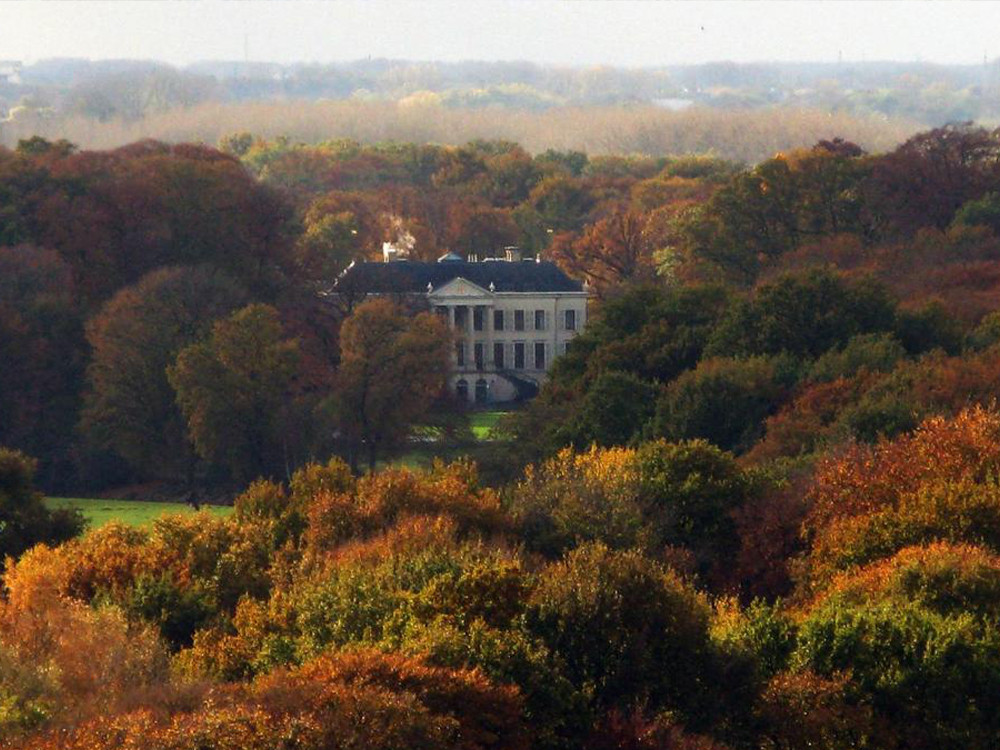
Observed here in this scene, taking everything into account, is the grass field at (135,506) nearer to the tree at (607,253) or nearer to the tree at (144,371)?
the tree at (144,371)

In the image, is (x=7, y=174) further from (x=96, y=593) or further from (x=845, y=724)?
(x=845, y=724)

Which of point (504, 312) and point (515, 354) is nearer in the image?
point (504, 312)

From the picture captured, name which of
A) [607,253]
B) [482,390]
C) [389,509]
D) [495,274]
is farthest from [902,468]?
[607,253]

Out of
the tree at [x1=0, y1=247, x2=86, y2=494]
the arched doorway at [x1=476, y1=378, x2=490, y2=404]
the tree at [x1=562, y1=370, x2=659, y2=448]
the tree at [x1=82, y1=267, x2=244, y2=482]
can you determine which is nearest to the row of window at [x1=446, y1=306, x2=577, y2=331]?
the arched doorway at [x1=476, y1=378, x2=490, y2=404]

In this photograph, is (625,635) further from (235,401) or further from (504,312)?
(504,312)

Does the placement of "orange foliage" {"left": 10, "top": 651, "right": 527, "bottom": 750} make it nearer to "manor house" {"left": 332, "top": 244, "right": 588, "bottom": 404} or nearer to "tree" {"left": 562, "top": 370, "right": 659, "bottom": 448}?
"tree" {"left": 562, "top": 370, "right": 659, "bottom": 448}

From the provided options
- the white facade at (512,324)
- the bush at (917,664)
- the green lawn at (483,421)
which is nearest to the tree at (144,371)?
the green lawn at (483,421)
